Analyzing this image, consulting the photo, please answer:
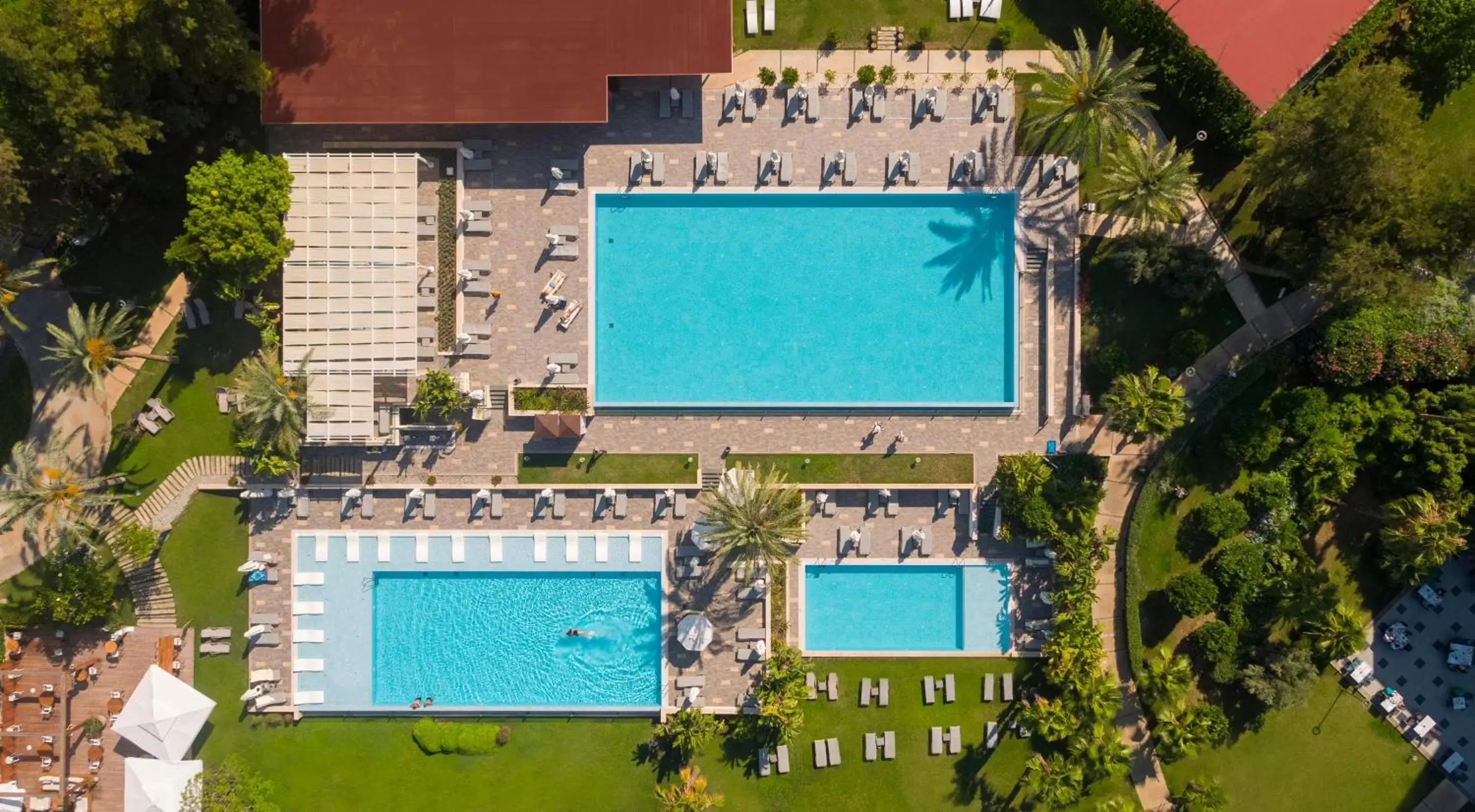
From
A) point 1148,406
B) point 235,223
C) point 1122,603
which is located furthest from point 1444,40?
point 235,223

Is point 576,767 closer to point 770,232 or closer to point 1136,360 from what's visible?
point 770,232

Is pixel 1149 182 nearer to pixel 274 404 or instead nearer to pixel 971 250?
pixel 971 250

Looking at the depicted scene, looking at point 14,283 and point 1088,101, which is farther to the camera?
point 1088,101

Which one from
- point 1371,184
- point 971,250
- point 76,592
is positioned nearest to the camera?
point 1371,184

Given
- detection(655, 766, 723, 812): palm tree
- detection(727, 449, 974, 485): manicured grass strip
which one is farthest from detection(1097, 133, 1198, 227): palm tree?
detection(655, 766, 723, 812): palm tree

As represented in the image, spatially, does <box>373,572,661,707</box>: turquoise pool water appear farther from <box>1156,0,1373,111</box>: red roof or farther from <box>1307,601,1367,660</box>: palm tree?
<box>1156,0,1373,111</box>: red roof

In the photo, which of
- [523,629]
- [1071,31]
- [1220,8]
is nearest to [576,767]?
[523,629]
